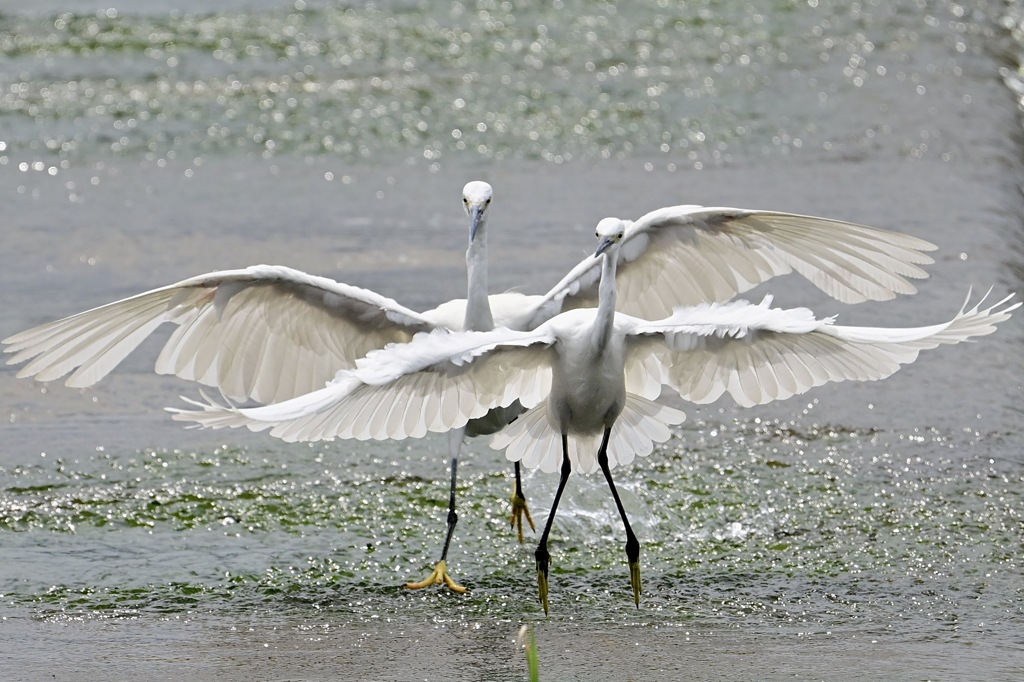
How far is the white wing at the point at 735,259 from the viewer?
592 centimetres

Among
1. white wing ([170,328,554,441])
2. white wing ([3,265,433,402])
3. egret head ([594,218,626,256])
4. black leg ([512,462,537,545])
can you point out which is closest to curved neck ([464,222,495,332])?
white wing ([3,265,433,402])

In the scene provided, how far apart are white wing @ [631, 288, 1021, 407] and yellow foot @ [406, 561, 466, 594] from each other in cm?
109

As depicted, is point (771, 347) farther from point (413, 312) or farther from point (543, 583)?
point (413, 312)

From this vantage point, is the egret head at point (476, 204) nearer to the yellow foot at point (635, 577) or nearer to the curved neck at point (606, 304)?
the curved neck at point (606, 304)

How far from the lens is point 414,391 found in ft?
17.0

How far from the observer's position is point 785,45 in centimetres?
1348

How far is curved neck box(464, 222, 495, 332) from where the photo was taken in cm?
614

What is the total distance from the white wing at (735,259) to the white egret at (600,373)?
451 mm

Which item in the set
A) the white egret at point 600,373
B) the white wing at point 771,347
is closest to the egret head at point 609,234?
the white egret at point 600,373

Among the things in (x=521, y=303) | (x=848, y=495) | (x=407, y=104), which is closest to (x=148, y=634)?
(x=521, y=303)

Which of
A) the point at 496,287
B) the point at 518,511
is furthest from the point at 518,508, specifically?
the point at 496,287

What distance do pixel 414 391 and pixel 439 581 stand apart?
0.89m

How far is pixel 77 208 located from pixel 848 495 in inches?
238

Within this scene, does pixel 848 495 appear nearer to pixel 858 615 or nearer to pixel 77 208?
pixel 858 615
